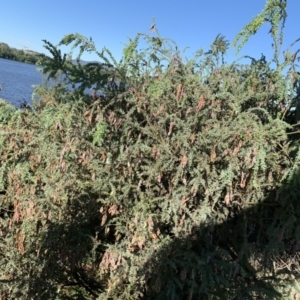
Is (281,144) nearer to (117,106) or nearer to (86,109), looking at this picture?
(117,106)

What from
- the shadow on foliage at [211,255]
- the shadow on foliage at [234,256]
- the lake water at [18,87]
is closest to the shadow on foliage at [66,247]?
the shadow on foliage at [211,255]

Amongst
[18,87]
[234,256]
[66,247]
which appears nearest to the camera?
[234,256]

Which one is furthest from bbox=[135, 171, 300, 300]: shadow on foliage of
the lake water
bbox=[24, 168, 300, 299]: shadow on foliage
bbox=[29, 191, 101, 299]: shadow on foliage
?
the lake water

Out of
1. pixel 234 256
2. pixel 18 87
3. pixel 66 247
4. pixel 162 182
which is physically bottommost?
pixel 66 247

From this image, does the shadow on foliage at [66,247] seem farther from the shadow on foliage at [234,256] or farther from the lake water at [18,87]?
the lake water at [18,87]

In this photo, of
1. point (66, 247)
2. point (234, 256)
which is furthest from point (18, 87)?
point (234, 256)

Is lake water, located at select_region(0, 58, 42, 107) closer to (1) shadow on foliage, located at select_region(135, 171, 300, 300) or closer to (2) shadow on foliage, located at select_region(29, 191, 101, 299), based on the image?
(2) shadow on foliage, located at select_region(29, 191, 101, 299)

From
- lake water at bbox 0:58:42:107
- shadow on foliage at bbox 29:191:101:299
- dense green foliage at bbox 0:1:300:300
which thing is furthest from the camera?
lake water at bbox 0:58:42:107

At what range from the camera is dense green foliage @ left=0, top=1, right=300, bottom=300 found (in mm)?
2818

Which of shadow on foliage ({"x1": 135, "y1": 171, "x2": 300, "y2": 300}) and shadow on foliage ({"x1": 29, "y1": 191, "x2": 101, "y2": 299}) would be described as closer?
shadow on foliage ({"x1": 135, "y1": 171, "x2": 300, "y2": 300})

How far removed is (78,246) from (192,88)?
5.66 feet

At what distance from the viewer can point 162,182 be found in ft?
9.82

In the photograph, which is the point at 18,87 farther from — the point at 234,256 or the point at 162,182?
the point at 234,256

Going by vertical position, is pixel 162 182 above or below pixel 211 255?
above
